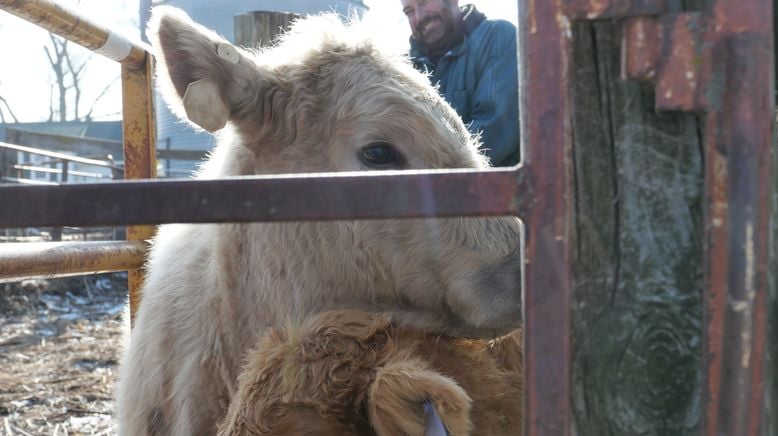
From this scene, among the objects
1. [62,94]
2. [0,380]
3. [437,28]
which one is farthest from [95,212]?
[62,94]

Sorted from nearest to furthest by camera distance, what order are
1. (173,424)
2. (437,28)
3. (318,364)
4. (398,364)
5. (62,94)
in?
(398,364), (318,364), (173,424), (437,28), (62,94)

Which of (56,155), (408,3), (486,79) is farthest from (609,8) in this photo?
(56,155)

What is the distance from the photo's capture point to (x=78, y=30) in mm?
2621

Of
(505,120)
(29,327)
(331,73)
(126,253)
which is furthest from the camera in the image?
(29,327)

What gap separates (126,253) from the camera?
2967 millimetres

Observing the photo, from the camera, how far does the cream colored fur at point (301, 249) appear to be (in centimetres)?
217

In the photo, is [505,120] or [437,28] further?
[437,28]

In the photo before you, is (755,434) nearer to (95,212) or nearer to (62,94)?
(95,212)

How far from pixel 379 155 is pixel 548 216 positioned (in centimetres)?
148

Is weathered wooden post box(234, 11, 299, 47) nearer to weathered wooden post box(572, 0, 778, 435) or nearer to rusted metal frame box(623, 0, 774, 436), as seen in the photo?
weathered wooden post box(572, 0, 778, 435)

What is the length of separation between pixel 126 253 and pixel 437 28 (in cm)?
205

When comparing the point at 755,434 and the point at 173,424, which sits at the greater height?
the point at 755,434

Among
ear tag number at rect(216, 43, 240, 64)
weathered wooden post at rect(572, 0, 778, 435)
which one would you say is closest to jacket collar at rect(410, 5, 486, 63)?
ear tag number at rect(216, 43, 240, 64)

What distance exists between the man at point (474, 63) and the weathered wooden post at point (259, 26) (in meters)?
0.71
